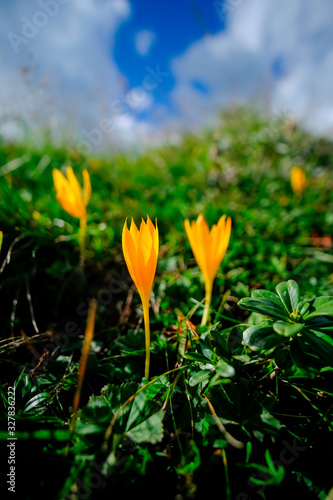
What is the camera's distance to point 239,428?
900 mm

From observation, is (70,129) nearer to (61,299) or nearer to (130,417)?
(61,299)

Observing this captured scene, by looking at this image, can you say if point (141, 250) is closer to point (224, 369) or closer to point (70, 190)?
point (224, 369)

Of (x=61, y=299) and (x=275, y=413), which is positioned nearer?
(x=275, y=413)

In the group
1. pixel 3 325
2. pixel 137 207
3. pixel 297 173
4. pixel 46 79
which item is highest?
pixel 46 79

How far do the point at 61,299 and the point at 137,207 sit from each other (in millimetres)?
1316

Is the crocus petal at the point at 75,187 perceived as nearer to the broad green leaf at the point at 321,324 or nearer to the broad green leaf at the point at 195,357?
the broad green leaf at the point at 195,357

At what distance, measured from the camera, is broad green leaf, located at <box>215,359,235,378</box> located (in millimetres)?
827

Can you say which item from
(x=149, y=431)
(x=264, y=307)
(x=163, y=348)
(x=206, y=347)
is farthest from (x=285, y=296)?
(x=149, y=431)

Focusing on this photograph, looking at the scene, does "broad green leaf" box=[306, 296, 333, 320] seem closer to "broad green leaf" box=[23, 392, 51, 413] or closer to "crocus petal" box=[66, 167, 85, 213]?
"broad green leaf" box=[23, 392, 51, 413]

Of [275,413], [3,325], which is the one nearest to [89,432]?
[275,413]

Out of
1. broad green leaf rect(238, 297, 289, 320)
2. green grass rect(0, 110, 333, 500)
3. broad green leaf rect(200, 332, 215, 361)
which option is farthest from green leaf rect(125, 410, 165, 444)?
broad green leaf rect(238, 297, 289, 320)

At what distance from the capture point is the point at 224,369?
33.5 inches

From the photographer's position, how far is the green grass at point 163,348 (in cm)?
81

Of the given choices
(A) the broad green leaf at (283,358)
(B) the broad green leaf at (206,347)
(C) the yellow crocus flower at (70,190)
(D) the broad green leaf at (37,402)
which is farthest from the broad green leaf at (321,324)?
(C) the yellow crocus flower at (70,190)
